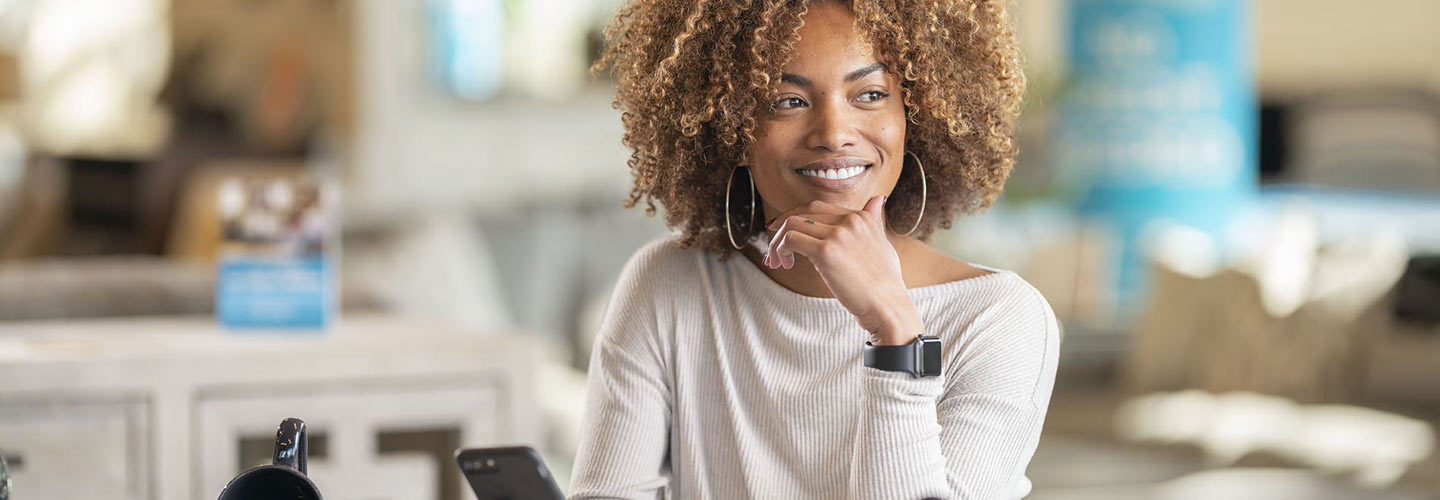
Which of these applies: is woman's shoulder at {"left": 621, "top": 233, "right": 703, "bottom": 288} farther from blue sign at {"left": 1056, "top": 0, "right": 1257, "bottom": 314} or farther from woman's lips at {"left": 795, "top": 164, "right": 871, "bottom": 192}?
blue sign at {"left": 1056, "top": 0, "right": 1257, "bottom": 314}

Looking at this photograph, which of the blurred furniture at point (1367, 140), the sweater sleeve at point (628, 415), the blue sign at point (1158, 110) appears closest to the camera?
the sweater sleeve at point (628, 415)

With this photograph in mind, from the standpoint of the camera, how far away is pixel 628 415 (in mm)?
1375

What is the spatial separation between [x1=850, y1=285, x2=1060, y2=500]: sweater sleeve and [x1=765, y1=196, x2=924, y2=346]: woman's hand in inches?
1.6

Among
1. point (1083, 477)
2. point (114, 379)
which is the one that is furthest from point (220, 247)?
point (1083, 477)

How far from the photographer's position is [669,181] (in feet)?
4.69

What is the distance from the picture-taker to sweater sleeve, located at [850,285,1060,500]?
1.22m

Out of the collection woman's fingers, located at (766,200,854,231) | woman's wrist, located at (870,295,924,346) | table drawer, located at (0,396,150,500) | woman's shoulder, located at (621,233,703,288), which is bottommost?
table drawer, located at (0,396,150,500)

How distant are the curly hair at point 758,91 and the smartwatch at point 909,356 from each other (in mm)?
211

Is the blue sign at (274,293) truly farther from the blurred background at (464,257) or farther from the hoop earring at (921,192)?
the hoop earring at (921,192)

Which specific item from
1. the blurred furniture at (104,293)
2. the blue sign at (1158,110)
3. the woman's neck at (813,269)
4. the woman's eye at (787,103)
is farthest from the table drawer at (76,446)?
the blue sign at (1158,110)

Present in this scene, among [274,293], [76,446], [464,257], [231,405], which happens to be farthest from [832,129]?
[464,257]

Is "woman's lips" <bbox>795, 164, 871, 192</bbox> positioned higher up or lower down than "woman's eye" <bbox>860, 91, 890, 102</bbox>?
lower down

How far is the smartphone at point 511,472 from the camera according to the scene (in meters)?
1.15

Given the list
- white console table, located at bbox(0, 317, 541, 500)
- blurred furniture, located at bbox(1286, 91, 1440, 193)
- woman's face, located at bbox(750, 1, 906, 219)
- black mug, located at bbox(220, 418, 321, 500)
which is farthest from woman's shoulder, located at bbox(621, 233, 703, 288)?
blurred furniture, located at bbox(1286, 91, 1440, 193)
